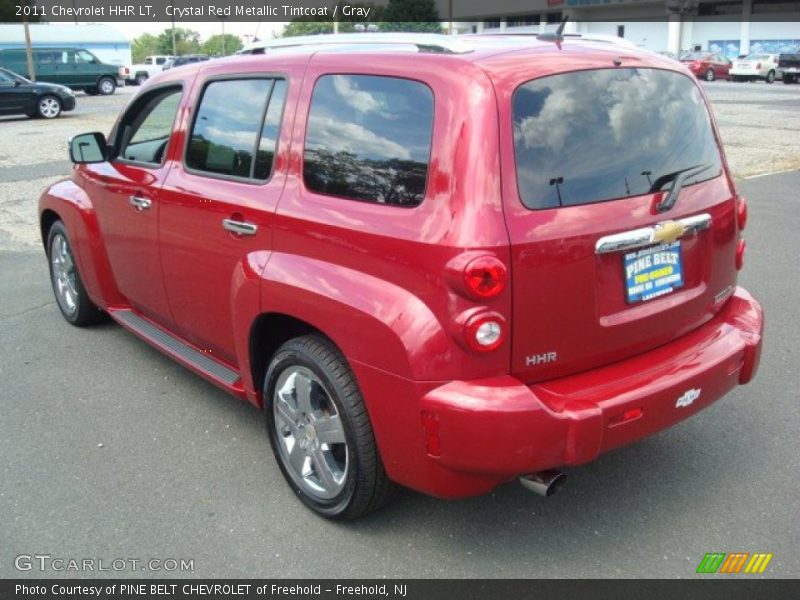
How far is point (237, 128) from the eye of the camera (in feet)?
12.1

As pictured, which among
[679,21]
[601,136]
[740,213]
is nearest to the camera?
[601,136]

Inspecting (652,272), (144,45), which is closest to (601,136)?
(652,272)

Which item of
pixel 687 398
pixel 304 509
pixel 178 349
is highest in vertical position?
pixel 687 398

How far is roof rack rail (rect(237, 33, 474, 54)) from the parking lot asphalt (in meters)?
1.86

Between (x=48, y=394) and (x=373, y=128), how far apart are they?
2.70 m

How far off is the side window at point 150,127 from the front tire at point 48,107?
19.7 metres

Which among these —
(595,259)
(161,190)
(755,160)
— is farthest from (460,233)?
(755,160)

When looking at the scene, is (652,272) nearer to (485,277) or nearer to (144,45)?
(485,277)

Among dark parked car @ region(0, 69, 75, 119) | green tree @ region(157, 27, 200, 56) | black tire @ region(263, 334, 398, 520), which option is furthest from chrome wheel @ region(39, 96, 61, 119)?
green tree @ region(157, 27, 200, 56)

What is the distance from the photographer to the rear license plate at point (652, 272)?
2930mm

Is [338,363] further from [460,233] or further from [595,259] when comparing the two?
[595,259]

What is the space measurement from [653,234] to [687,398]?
24.8 inches

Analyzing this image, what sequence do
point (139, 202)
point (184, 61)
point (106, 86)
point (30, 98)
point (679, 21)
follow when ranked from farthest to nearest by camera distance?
point (679, 21)
point (106, 86)
point (184, 61)
point (30, 98)
point (139, 202)

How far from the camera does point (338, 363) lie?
3.04 meters
